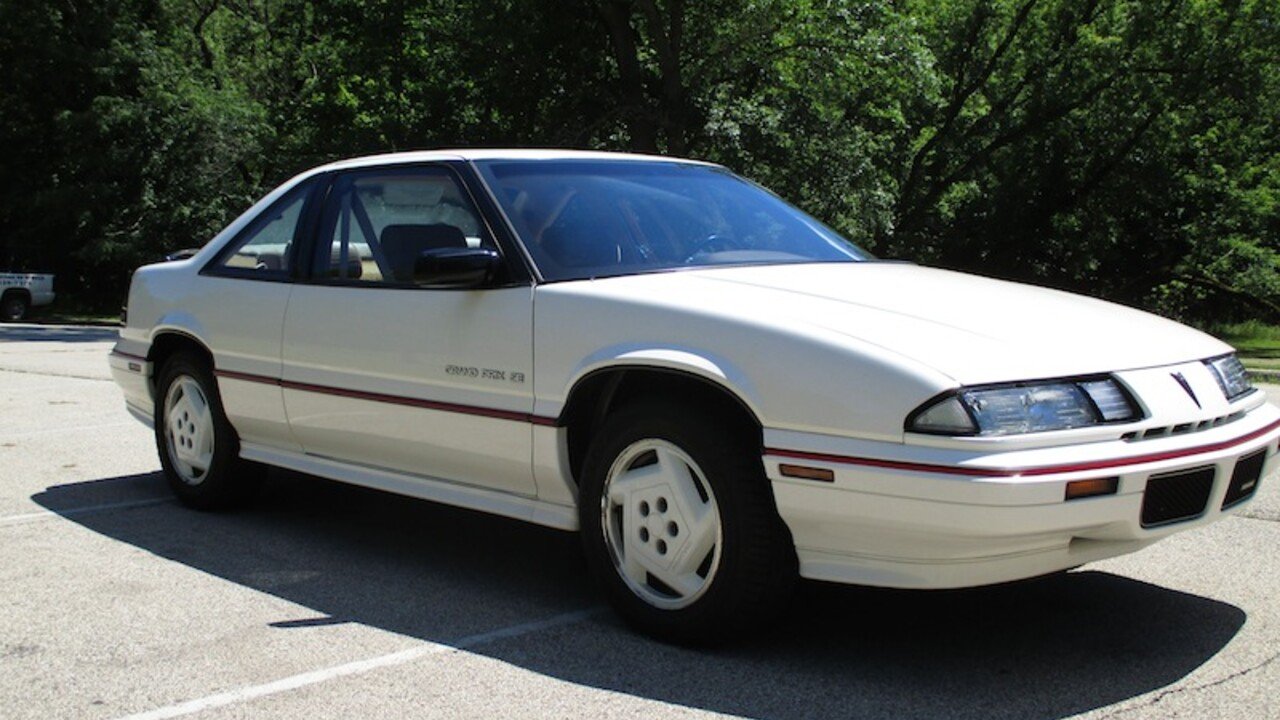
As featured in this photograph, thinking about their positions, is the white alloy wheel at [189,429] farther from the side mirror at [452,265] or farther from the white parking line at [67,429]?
the white parking line at [67,429]

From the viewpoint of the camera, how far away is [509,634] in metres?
4.51

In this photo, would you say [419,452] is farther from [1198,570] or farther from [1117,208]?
[1117,208]

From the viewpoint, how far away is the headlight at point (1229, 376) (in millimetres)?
4375

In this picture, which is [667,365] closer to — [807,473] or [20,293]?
[807,473]

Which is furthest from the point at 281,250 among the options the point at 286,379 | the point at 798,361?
the point at 798,361

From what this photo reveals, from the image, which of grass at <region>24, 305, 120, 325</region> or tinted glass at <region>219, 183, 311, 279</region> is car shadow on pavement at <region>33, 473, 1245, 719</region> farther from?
grass at <region>24, 305, 120, 325</region>

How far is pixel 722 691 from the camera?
3.92 m

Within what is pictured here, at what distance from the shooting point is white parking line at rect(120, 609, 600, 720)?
3812 mm

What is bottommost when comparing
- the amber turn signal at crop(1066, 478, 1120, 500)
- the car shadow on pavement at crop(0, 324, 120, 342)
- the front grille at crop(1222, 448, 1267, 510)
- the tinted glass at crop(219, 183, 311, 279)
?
the car shadow on pavement at crop(0, 324, 120, 342)

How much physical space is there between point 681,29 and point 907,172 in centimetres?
896

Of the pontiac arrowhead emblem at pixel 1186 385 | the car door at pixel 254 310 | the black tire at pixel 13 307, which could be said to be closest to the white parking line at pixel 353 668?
the car door at pixel 254 310

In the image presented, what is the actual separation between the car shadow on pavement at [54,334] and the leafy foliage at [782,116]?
5.66m

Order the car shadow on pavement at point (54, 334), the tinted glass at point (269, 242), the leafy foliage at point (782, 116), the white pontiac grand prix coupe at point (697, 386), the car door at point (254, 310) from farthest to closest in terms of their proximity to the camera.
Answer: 1. the leafy foliage at point (782, 116)
2. the car shadow on pavement at point (54, 334)
3. the tinted glass at point (269, 242)
4. the car door at point (254, 310)
5. the white pontiac grand prix coupe at point (697, 386)

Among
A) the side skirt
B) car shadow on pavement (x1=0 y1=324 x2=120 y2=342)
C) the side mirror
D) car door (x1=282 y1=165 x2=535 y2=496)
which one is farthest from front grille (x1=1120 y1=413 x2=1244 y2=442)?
car shadow on pavement (x1=0 y1=324 x2=120 y2=342)
